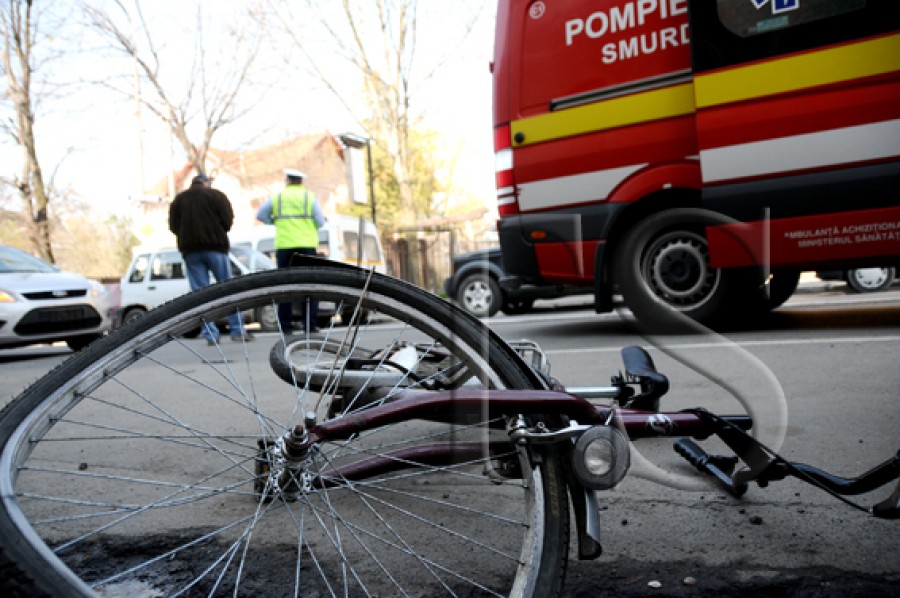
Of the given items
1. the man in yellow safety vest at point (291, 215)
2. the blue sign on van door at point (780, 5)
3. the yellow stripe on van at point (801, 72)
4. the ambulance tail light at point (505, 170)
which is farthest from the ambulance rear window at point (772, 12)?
the man in yellow safety vest at point (291, 215)

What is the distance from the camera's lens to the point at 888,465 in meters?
1.54

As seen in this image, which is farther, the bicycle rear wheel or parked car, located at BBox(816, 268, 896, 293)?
parked car, located at BBox(816, 268, 896, 293)

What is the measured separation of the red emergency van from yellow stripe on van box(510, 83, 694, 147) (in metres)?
0.01

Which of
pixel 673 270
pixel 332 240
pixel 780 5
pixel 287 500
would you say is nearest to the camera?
pixel 287 500

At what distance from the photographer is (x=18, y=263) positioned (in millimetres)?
9070

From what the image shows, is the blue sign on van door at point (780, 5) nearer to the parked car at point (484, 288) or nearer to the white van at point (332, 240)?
the parked car at point (484, 288)

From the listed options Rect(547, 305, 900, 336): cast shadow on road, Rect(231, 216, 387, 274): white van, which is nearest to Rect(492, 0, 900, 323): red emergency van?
Rect(547, 305, 900, 336): cast shadow on road

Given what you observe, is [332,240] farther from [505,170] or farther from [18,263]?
[505,170]

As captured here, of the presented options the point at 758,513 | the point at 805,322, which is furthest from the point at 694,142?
the point at 758,513

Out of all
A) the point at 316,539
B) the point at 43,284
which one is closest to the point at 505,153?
the point at 316,539

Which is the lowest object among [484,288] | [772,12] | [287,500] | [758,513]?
[758,513]

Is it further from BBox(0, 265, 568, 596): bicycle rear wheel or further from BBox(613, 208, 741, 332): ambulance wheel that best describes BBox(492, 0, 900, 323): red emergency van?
BBox(0, 265, 568, 596): bicycle rear wheel

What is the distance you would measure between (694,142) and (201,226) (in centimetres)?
501

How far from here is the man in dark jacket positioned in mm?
7641
